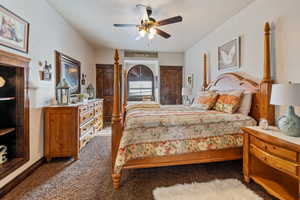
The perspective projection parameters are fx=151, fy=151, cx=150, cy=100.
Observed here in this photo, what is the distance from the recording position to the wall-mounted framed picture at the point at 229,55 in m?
2.92

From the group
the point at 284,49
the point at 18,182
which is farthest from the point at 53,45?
the point at 284,49

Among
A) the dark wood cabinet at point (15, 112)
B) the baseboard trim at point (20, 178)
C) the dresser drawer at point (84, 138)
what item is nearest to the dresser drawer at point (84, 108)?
the dresser drawer at point (84, 138)

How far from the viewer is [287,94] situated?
1.46 m

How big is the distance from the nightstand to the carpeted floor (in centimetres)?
15

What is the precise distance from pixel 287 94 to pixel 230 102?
1.04 m

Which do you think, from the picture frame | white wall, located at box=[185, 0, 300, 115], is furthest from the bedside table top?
the picture frame

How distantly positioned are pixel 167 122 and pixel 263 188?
1.35 meters

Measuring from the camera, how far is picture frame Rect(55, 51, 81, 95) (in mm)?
2995

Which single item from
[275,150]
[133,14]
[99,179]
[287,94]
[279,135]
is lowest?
[99,179]

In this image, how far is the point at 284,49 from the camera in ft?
6.67

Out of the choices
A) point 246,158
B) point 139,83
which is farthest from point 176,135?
point 139,83

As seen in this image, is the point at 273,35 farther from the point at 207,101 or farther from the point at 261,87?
the point at 207,101

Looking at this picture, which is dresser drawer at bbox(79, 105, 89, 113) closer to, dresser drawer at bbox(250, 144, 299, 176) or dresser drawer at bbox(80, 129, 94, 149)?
dresser drawer at bbox(80, 129, 94, 149)

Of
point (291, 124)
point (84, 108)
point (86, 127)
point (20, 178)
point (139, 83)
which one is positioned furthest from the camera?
point (139, 83)
